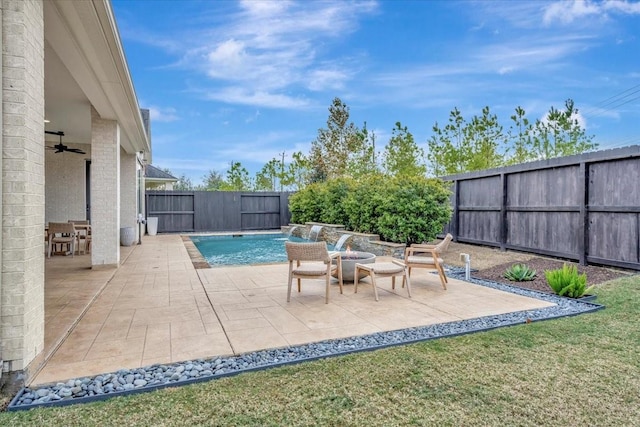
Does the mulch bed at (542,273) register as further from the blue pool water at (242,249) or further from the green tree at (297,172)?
the green tree at (297,172)

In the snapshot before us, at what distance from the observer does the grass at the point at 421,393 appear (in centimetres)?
222

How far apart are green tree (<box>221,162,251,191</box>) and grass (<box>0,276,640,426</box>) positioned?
2581 centimetres

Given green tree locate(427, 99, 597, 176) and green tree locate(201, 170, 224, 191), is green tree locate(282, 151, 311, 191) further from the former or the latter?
green tree locate(201, 170, 224, 191)

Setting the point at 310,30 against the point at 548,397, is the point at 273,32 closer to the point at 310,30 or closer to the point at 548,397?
the point at 310,30

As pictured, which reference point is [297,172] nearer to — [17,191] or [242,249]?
[242,249]

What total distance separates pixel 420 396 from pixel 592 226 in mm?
5846

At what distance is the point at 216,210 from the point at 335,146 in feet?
27.4

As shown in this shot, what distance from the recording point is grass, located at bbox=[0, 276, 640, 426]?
7.29 ft

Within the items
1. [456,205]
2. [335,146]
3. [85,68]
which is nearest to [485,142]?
[456,205]

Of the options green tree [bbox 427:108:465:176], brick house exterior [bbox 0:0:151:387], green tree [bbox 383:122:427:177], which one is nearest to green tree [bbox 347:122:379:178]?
green tree [bbox 383:122:427:177]

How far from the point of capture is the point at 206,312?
4.35 meters

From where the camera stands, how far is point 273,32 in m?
12.4

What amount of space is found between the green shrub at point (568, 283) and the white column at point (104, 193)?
287 inches

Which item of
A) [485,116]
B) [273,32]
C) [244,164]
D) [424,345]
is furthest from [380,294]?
[244,164]
